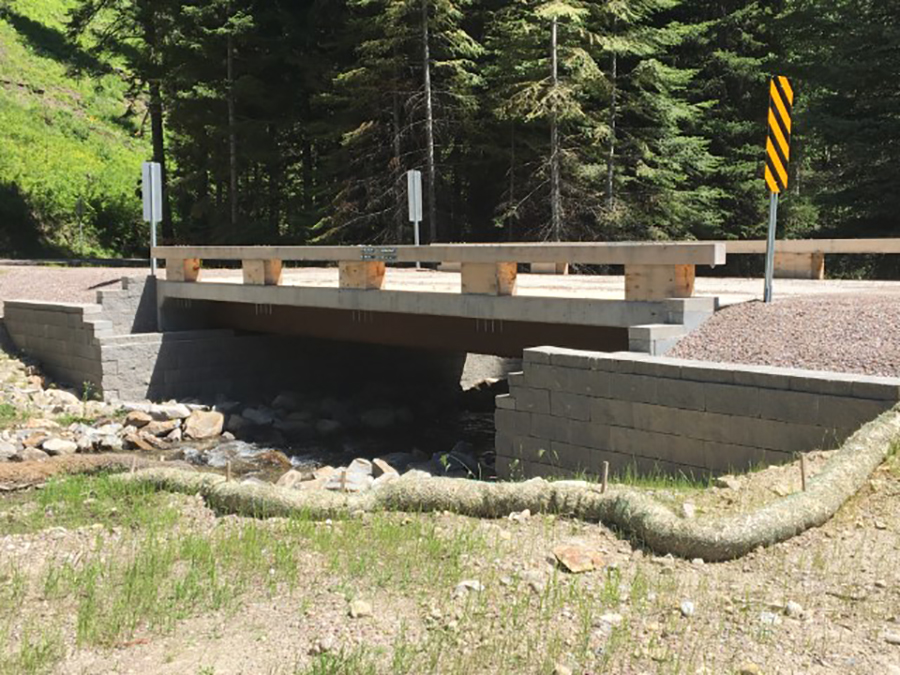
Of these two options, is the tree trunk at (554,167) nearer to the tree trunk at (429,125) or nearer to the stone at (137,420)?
the tree trunk at (429,125)

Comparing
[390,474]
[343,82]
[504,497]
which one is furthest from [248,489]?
[343,82]

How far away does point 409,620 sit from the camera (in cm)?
474

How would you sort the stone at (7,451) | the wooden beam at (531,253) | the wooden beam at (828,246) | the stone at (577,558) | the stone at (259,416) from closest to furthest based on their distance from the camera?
the stone at (577,558) → the wooden beam at (531,253) → the stone at (7,451) → the wooden beam at (828,246) → the stone at (259,416)

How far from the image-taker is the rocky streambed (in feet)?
43.4

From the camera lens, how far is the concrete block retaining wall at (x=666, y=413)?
7.54 meters

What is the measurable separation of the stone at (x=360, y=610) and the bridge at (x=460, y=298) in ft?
17.3

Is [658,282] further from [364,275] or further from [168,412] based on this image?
[168,412]

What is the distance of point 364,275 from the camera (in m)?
13.7

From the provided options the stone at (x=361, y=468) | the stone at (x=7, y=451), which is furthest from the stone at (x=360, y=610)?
the stone at (x=7, y=451)

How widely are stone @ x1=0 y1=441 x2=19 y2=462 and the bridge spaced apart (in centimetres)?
440

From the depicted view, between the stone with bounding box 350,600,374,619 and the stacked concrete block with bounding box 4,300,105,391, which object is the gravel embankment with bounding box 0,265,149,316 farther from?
the stone with bounding box 350,600,374,619

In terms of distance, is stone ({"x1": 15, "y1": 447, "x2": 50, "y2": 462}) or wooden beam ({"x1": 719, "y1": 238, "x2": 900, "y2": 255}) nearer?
stone ({"x1": 15, "y1": 447, "x2": 50, "y2": 462})

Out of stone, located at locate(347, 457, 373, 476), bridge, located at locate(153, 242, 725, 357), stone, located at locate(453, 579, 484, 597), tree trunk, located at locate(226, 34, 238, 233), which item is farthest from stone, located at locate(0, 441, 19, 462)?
tree trunk, located at locate(226, 34, 238, 233)

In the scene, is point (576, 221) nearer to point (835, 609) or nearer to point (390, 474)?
point (390, 474)
